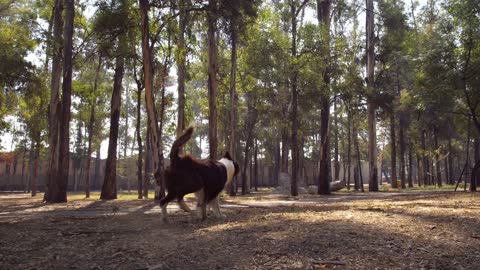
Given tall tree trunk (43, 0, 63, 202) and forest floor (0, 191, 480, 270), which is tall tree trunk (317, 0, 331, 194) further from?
forest floor (0, 191, 480, 270)

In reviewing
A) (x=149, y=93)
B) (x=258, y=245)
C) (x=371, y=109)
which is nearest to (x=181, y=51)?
(x=149, y=93)

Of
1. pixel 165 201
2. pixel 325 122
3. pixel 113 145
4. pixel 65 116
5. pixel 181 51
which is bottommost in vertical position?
pixel 165 201

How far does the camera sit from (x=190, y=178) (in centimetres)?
810

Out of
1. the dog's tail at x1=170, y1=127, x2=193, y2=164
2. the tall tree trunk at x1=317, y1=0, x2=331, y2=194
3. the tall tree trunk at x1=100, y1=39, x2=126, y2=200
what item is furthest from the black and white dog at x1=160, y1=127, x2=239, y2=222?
the tall tree trunk at x1=317, y1=0, x2=331, y2=194

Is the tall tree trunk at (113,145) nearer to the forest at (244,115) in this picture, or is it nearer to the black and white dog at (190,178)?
the forest at (244,115)

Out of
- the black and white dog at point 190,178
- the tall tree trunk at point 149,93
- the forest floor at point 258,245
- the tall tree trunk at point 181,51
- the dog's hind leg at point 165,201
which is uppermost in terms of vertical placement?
the tall tree trunk at point 181,51

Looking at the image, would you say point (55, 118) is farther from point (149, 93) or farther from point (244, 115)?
point (244, 115)

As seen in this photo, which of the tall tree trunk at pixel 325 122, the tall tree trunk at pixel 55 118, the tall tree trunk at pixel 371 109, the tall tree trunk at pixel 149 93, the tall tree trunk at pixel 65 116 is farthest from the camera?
the tall tree trunk at pixel 371 109

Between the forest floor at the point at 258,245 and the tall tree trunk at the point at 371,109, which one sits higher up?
the tall tree trunk at the point at 371,109

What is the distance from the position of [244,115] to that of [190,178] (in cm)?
2942

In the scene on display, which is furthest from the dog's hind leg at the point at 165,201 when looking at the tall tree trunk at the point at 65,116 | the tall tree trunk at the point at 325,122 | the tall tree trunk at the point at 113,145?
the tall tree trunk at the point at 325,122

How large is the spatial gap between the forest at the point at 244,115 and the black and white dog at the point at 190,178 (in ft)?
1.86

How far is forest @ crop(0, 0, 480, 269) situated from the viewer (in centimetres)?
581

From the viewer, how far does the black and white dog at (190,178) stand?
810 cm
